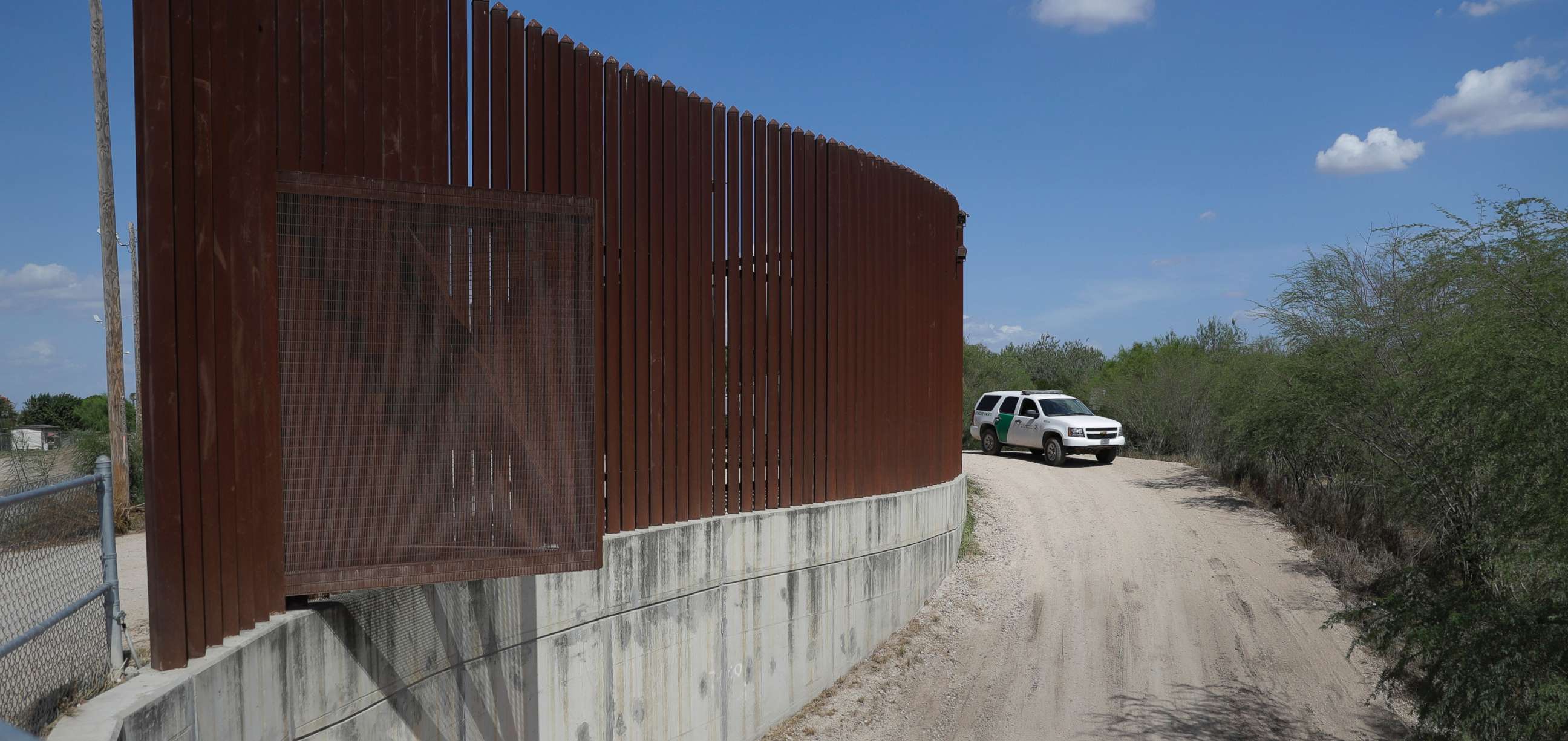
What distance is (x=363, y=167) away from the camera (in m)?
5.74

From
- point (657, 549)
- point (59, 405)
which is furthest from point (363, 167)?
point (59, 405)

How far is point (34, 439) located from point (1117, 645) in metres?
21.1

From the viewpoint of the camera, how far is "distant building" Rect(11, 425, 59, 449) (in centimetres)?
1346

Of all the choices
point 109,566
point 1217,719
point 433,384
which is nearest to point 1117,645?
point 1217,719

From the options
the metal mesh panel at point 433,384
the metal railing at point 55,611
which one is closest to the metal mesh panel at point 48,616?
the metal railing at point 55,611

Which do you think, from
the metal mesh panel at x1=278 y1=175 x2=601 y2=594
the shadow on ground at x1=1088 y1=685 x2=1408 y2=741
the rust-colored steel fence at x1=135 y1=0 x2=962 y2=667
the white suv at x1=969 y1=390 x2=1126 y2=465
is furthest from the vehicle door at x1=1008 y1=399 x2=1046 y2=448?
the metal mesh panel at x1=278 y1=175 x2=601 y2=594

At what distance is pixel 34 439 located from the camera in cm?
1966

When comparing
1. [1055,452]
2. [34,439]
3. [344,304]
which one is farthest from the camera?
[1055,452]

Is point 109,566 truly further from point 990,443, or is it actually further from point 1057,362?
point 1057,362

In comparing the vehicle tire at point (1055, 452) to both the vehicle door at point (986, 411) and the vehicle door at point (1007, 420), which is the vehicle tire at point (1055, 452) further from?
the vehicle door at point (986, 411)

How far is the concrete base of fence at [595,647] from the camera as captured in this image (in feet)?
15.7

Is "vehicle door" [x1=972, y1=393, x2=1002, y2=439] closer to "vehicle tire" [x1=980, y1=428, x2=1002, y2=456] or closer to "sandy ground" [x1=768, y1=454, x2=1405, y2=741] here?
"vehicle tire" [x1=980, y1=428, x2=1002, y2=456]

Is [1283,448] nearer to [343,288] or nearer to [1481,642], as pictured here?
[1481,642]

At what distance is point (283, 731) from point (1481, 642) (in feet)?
30.3
